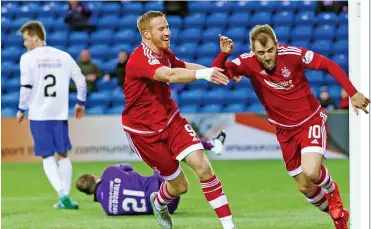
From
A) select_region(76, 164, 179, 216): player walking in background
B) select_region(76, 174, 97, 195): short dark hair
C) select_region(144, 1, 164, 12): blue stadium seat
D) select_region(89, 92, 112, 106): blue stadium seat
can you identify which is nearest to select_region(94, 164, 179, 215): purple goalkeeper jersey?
select_region(76, 164, 179, 216): player walking in background

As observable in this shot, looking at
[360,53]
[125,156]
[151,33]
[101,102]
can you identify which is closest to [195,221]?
[151,33]

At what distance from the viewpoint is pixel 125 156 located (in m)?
15.6

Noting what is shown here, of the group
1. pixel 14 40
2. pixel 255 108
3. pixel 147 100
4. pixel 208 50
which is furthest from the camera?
pixel 14 40

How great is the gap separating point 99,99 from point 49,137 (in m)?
7.44

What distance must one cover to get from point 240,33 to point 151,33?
37.3 ft

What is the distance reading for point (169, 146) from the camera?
24.5 ft

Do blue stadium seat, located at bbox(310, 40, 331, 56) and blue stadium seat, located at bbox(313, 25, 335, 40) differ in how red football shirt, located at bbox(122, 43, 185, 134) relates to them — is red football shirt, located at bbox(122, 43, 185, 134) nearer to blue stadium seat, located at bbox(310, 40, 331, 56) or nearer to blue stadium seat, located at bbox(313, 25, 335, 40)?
blue stadium seat, located at bbox(310, 40, 331, 56)

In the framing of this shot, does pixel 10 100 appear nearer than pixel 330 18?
Yes

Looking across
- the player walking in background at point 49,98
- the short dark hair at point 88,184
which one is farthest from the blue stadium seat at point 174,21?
the short dark hair at point 88,184

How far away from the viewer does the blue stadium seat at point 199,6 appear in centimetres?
1909

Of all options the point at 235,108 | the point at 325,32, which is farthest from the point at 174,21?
the point at 325,32

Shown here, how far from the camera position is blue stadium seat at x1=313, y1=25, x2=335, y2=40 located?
18.3 metres

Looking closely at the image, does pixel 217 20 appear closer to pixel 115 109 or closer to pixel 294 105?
pixel 115 109

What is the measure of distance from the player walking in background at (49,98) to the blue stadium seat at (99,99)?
7.30 metres
